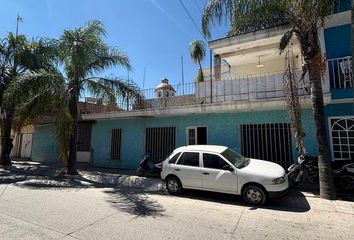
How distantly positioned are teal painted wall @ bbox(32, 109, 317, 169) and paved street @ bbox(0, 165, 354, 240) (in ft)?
11.4

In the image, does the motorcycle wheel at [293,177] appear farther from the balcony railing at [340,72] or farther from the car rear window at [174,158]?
the car rear window at [174,158]

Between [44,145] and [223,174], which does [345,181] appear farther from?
[44,145]

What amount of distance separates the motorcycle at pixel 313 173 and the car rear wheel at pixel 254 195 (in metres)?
1.87

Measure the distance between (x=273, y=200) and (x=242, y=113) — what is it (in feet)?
14.9

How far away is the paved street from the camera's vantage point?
507 cm

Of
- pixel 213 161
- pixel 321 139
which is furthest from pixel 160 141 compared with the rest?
pixel 321 139

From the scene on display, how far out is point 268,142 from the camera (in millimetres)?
10727

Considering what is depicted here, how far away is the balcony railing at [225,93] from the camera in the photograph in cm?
1001

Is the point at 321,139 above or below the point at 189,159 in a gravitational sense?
above

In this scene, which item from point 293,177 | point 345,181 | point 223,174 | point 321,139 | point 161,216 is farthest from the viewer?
point 293,177

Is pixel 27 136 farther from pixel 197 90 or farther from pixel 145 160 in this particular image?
pixel 197 90

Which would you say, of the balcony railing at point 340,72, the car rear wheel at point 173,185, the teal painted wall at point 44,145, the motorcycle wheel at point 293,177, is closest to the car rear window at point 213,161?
the car rear wheel at point 173,185

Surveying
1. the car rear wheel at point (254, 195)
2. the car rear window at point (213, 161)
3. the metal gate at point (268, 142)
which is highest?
the metal gate at point (268, 142)

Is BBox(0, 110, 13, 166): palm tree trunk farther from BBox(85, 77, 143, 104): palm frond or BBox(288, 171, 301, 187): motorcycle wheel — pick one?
BBox(288, 171, 301, 187): motorcycle wheel
